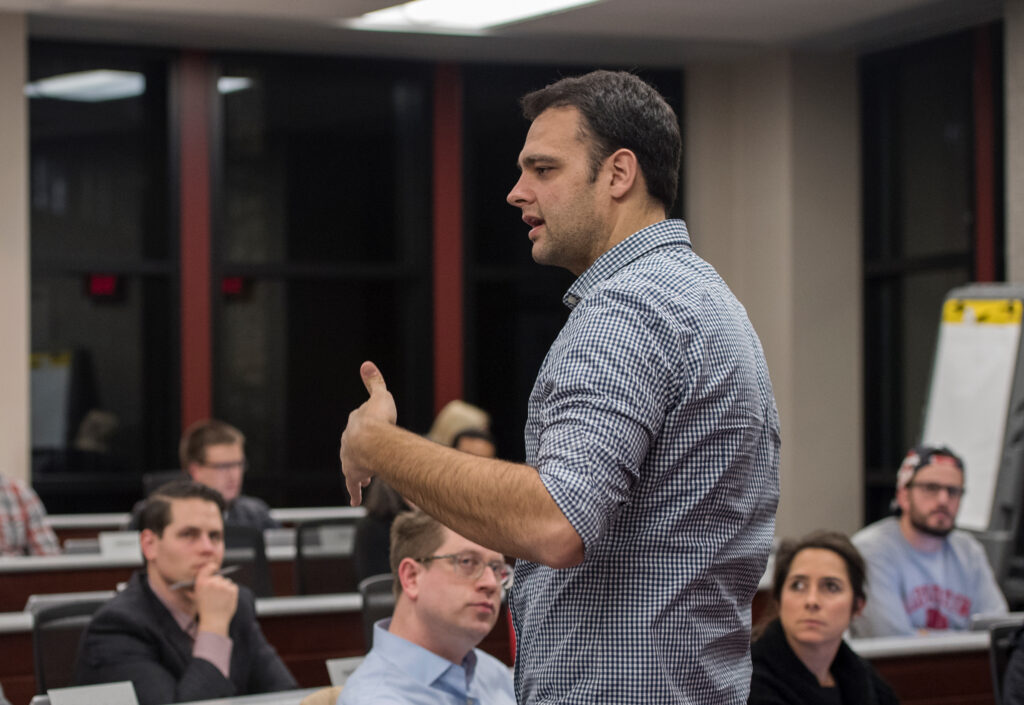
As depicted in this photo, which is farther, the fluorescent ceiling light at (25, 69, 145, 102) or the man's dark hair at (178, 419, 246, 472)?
the fluorescent ceiling light at (25, 69, 145, 102)

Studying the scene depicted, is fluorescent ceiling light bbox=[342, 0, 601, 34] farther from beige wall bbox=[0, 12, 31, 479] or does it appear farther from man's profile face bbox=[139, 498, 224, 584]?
man's profile face bbox=[139, 498, 224, 584]

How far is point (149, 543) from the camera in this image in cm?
374

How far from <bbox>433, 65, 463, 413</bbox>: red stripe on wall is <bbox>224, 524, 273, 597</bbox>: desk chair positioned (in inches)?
172

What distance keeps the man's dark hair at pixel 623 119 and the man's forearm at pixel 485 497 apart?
1.29 ft

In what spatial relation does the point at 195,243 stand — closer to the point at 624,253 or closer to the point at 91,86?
the point at 91,86

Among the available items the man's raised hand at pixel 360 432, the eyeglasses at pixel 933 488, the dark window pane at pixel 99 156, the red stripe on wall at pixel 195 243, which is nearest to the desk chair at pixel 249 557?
the eyeglasses at pixel 933 488

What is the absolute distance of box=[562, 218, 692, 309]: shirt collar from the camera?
61.6 inches

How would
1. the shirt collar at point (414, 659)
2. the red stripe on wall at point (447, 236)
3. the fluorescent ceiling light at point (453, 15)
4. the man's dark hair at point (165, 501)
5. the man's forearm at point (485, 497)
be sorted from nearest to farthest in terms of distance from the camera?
the man's forearm at point (485, 497), the shirt collar at point (414, 659), the man's dark hair at point (165, 501), the fluorescent ceiling light at point (453, 15), the red stripe on wall at point (447, 236)

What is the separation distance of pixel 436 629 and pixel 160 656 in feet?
4.03

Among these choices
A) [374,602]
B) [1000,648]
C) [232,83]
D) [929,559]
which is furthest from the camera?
[232,83]

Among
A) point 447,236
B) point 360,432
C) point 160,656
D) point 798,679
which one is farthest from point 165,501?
point 447,236

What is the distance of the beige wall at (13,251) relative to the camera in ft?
26.4

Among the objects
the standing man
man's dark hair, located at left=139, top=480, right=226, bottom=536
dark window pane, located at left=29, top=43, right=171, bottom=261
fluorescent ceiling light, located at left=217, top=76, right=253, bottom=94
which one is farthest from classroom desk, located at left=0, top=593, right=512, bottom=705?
fluorescent ceiling light, located at left=217, top=76, right=253, bottom=94

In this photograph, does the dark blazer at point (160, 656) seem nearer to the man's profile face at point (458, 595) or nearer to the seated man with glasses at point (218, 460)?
the man's profile face at point (458, 595)
